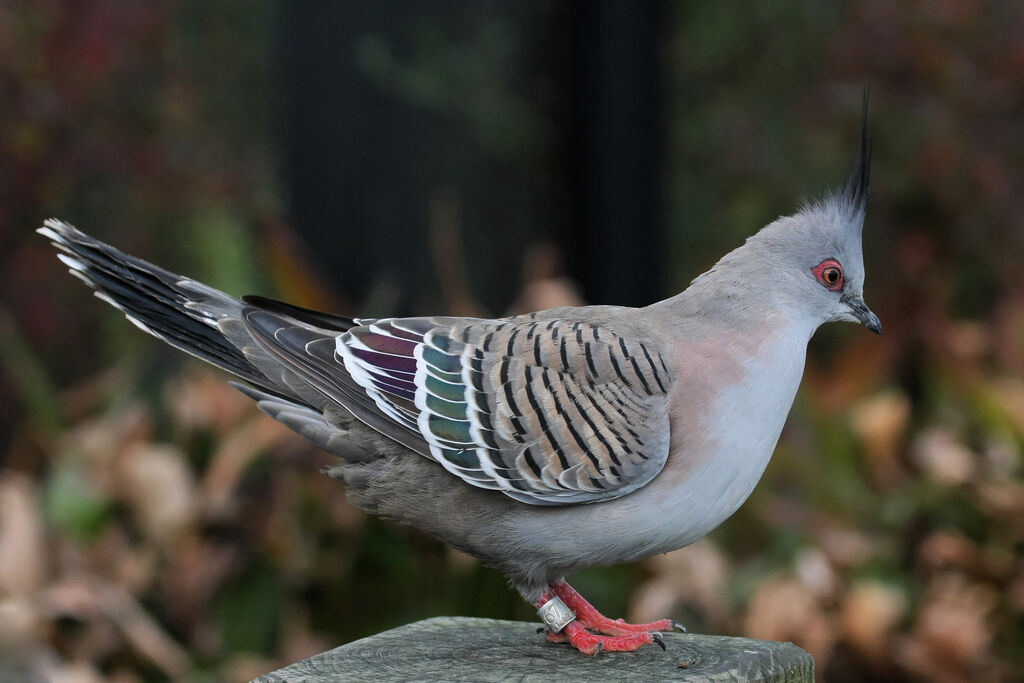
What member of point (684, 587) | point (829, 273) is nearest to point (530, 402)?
point (829, 273)

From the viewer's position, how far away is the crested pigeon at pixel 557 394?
98.8 inches

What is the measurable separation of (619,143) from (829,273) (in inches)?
143

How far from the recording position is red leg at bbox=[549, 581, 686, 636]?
2646mm

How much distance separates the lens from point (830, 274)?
2.72 meters

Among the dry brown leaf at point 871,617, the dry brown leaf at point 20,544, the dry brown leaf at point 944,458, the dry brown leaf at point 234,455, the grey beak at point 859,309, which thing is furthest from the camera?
the dry brown leaf at point 944,458

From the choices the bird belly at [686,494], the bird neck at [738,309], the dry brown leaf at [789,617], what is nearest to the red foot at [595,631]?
the bird belly at [686,494]

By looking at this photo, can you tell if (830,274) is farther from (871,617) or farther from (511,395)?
(871,617)

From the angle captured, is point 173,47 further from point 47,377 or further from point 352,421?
point 352,421

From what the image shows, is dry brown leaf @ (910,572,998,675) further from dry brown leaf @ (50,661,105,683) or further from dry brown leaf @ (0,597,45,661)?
dry brown leaf @ (0,597,45,661)

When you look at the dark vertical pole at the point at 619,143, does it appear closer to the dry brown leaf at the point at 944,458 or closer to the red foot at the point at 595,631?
the dry brown leaf at the point at 944,458

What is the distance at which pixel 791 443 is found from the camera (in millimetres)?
4832

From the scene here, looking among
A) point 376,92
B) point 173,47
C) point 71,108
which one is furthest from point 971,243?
point 71,108

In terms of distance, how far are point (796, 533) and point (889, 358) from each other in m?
1.30

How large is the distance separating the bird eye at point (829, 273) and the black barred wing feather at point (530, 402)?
441 millimetres
